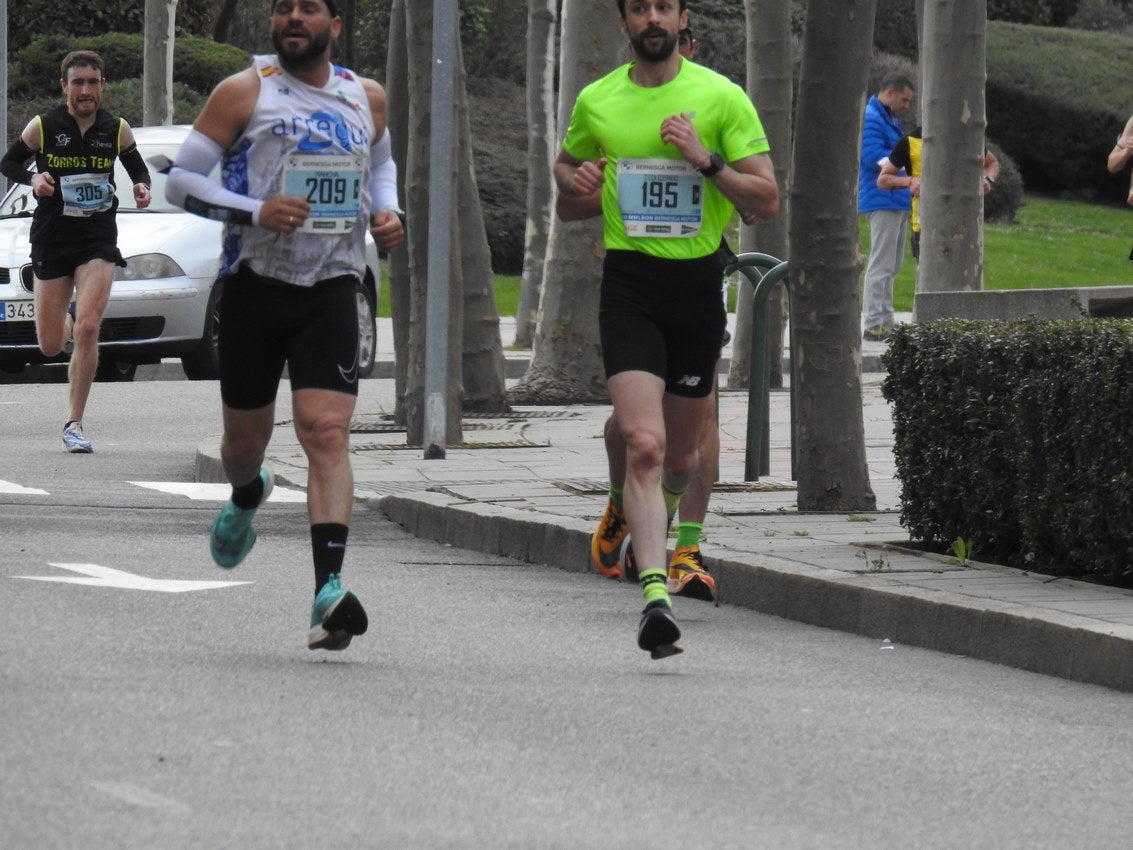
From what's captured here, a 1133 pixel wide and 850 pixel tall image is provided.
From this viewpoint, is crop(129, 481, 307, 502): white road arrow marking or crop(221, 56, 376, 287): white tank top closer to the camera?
crop(221, 56, 376, 287): white tank top

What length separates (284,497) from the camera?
460 inches

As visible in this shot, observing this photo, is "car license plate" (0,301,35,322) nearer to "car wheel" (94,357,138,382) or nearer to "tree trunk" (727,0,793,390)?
"car wheel" (94,357,138,382)

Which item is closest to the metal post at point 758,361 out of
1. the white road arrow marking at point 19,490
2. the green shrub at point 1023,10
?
the white road arrow marking at point 19,490

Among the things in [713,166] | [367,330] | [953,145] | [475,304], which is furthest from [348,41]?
[713,166]

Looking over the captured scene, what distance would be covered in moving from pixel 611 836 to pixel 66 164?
370 inches

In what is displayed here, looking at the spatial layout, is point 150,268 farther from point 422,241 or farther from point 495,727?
point 495,727

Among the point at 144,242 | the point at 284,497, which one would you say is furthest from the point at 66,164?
the point at 144,242

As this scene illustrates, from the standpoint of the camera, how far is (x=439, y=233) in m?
12.6

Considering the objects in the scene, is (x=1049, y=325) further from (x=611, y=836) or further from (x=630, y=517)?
(x=611, y=836)

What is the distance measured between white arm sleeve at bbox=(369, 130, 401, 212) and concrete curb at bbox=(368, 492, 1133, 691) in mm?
1998

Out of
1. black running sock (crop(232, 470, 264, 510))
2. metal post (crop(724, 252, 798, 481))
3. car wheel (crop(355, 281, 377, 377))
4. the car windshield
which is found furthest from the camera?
car wheel (crop(355, 281, 377, 377))

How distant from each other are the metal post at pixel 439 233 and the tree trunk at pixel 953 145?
429cm

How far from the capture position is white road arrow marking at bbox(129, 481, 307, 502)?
11633 mm

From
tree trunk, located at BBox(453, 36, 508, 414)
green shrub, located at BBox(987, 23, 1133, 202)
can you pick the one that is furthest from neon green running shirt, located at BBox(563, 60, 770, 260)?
green shrub, located at BBox(987, 23, 1133, 202)
